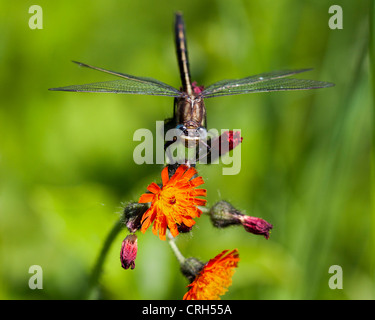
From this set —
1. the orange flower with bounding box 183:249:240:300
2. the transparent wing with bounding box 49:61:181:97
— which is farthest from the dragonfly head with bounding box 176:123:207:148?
the orange flower with bounding box 183:249:240:300

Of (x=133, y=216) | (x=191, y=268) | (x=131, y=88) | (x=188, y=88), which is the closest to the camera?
(x=133, y=216)

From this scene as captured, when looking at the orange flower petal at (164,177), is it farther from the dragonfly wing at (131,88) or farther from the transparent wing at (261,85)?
the transparent wing at (261,85)

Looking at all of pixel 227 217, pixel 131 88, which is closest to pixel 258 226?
pixel 227 217

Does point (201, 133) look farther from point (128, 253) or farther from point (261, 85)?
point (128, 253)

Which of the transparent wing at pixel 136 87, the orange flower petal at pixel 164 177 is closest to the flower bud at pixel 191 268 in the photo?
the orange flower petal at pixel 164 177

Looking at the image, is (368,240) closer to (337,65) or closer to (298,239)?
(298,239)

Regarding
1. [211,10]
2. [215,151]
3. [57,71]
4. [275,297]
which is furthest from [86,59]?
[275,297]
